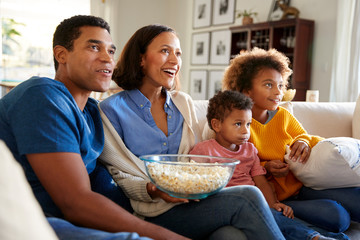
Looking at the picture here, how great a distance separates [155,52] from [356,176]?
1.04 m

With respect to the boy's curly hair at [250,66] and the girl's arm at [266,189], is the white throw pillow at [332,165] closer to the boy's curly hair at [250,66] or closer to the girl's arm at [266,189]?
the girl's arm at [266,189]

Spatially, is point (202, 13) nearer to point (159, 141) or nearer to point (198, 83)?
point (198, 83)

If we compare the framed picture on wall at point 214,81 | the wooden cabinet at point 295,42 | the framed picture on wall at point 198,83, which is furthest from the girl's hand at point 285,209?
the framed picture on wall at point 198,83

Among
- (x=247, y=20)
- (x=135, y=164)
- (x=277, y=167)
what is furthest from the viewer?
(x=247, y=20)

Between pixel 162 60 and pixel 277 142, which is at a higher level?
pixel 162 60

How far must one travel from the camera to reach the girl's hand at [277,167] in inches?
69.2

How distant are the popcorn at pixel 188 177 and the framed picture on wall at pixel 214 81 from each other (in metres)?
5.52

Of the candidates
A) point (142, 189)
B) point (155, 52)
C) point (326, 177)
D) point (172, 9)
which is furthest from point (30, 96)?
point (172, 9)

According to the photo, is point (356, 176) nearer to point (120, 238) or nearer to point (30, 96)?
point (120, 238)

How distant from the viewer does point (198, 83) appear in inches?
285

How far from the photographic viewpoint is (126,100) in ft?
5.44

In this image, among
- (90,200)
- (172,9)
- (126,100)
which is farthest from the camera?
(172,9)

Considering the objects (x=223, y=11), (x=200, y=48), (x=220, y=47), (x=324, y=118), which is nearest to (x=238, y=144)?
(x=324, y=118)

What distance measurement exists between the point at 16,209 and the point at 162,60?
1168mm
